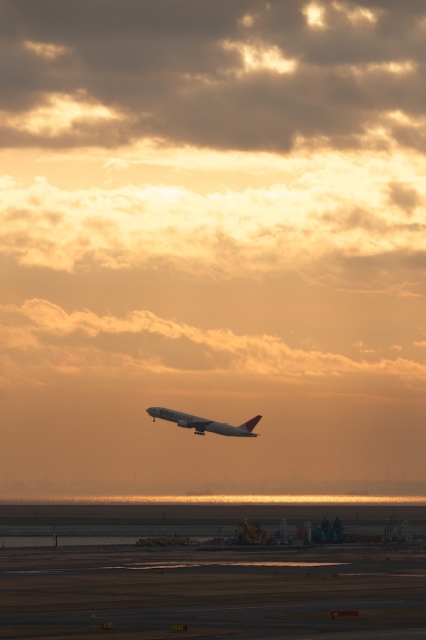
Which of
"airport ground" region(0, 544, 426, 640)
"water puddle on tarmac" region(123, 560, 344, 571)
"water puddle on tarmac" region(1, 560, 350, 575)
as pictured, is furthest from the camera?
"water puddle on tarmac" region(123, 560, 344, 571)

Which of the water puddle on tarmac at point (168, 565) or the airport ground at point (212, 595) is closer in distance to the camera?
the airport ground at point (212, 595)

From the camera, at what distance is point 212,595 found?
61594 millimetres

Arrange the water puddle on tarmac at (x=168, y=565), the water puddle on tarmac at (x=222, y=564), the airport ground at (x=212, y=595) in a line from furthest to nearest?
1. the water puddle on tarmac at (x=222, y=564)
2. the water puddle on tarmac at (x=168, y=565)
3. the airport ground at (x=212, y=595)

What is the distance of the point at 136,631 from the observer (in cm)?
4653

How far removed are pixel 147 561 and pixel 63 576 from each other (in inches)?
652

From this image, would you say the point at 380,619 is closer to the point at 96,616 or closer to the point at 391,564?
the point at 96,616

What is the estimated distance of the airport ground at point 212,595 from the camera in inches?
1847

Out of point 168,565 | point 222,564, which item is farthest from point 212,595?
point 222,564

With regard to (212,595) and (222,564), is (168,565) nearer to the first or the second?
(222,564)

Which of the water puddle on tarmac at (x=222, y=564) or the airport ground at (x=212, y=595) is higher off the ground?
the airport ground at (x=212, y=595)

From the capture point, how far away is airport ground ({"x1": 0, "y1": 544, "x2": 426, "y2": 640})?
1847 inches

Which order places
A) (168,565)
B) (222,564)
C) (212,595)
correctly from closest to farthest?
(212,595), (168,565), (222,564)

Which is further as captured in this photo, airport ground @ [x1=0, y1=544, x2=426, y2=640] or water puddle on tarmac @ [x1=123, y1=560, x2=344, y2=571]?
water puddle on tarmac @ [x1=123, y1=560, x2=344, y2=571]

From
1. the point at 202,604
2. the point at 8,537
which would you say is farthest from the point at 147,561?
the point at 8,537
